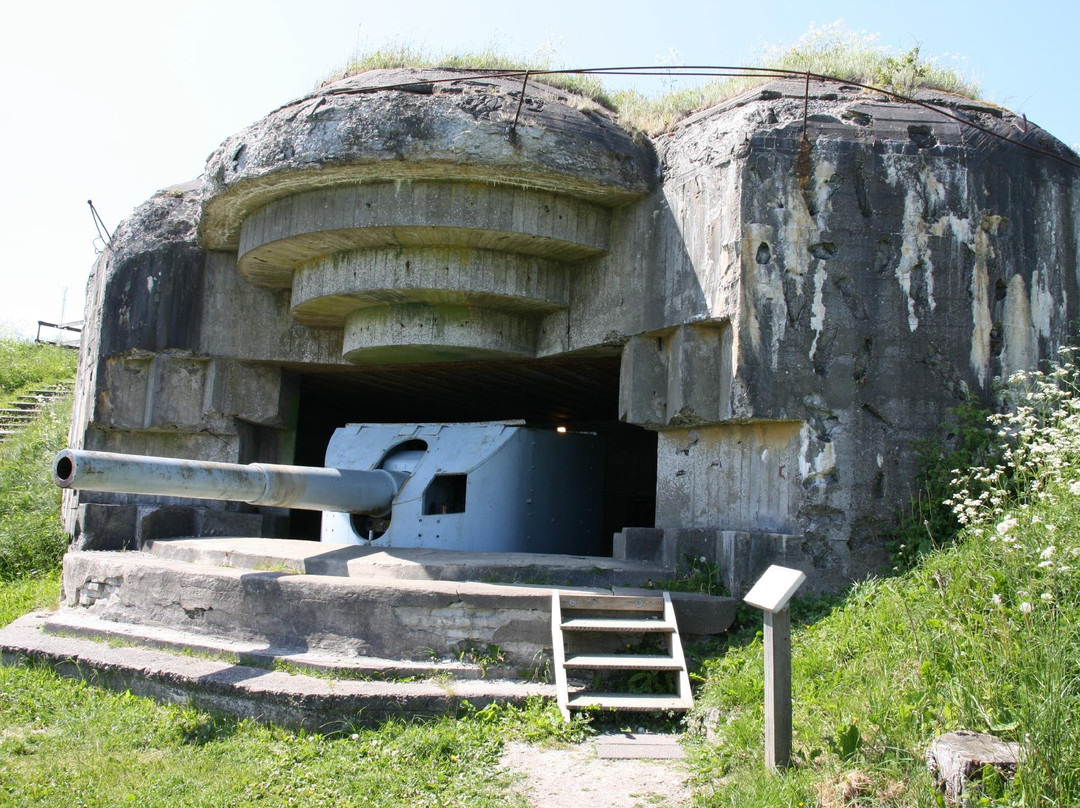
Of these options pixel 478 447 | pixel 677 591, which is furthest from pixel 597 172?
pixel 677 591

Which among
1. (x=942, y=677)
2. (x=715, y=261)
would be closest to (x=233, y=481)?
(x=715, y=261)

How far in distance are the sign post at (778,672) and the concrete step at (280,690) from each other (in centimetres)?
168

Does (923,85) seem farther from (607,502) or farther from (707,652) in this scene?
(607,502)

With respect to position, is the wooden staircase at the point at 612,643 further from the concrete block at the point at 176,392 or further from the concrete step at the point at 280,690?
the concrete block at the point at 176,392

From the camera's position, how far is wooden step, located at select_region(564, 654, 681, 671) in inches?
198

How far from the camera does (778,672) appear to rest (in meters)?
3.64

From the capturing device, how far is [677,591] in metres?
5.85

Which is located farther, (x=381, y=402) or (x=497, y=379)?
(x=381, y=402)

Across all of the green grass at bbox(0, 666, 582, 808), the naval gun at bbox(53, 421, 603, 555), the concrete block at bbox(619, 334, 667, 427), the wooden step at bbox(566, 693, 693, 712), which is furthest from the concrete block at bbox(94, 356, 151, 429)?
the wooden step at bbox(566, 693, 693, 712)

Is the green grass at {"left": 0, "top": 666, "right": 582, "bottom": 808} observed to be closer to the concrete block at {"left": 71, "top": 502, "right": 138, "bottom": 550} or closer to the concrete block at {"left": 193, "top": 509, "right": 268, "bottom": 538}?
the concrete block at {"left": 71, "top": 502, "right": 138, "bottom": 550}

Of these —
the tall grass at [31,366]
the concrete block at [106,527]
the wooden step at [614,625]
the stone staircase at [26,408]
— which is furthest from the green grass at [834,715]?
the tall grass at [31,366]

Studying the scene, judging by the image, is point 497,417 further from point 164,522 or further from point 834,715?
point 834,715

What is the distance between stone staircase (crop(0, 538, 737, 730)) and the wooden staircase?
0.15 ft

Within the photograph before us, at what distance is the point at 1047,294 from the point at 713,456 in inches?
88.9
